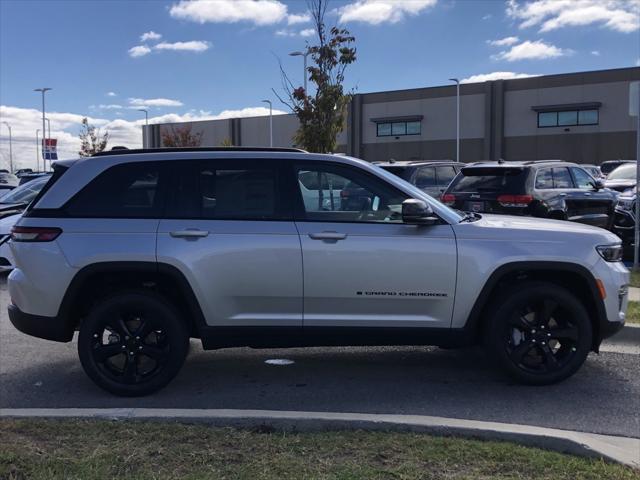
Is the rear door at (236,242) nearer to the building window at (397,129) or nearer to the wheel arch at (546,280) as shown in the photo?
the wheel arch at (546,280)

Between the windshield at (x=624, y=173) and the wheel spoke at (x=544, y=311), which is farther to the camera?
the windshield at (x=624, y=173)

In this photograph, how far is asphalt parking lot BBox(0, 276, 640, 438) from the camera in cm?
465

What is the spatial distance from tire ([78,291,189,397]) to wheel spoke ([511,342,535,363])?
2.54 meters

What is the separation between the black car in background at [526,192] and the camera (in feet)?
34.3

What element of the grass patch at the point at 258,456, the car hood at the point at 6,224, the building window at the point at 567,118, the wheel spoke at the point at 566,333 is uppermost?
the building window at the point at 567,118

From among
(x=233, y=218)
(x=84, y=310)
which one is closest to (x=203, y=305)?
(x=233, y=218)

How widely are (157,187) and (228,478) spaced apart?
8.12 feet

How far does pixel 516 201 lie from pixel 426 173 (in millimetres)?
4527

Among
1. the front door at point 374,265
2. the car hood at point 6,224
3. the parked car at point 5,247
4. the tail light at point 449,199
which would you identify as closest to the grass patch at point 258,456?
the front door at point 374,265

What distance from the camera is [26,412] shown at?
4.37 m

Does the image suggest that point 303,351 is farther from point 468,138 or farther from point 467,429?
point 468,138

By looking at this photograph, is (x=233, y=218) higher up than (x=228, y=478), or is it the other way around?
(x=233, y=218)

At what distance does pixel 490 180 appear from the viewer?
35.3 ft

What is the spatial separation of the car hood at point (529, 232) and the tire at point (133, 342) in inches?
90.8
